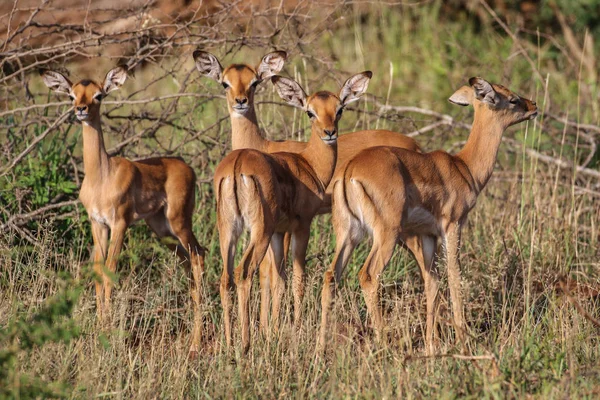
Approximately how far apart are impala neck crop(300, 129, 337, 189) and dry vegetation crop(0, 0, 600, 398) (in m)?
0.69

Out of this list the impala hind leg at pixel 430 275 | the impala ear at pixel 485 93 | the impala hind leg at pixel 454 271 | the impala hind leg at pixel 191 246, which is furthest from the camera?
the impala hind leg at pixel 191 246

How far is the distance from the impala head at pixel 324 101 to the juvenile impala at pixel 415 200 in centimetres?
46

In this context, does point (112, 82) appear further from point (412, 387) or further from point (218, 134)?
point (412, 387)

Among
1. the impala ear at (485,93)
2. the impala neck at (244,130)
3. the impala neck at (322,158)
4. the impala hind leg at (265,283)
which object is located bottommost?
the impala hind leg at (265,283)

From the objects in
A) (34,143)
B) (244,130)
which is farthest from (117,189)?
(244,130)

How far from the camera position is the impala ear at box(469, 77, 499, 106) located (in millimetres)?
6086

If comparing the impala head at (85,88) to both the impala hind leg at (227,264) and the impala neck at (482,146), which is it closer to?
the impala hind leg at (227,264)

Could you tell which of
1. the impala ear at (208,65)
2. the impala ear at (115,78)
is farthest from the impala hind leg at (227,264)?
the impala ear at (208,65)

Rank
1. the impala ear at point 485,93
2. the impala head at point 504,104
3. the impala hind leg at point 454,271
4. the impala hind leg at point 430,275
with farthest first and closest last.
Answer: the impala head at point 504,104 < the impala ear at point 485,93 < the impala hind leg at point 430,275 < the impala hind leg at point 454,271

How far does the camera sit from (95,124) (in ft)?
21.0

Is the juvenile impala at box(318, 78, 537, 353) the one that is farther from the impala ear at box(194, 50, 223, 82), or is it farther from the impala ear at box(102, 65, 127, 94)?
the impala ear at box(102, 65, 127, 94)

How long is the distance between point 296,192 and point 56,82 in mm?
1841

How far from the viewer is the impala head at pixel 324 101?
5984mm

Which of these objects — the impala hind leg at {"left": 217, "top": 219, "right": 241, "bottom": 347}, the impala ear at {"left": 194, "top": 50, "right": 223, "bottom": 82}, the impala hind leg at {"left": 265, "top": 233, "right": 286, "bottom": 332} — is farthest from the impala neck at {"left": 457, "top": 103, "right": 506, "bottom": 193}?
the impala ear at {"left": 194, "top": 50, "right": 223, "bottom": 82}
